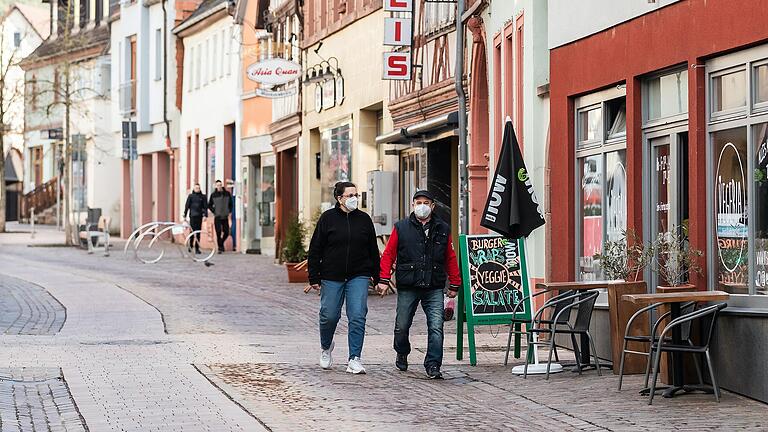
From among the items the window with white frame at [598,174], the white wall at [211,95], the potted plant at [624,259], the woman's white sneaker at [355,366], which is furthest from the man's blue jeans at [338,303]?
the white wall at [211,95]

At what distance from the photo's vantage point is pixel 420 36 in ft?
90.6

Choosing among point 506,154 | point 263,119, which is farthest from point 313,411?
point 263,119

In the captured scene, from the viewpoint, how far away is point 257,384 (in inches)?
525

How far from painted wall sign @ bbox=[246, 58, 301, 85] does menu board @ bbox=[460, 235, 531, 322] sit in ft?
63.1

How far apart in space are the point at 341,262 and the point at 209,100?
33.9 meters

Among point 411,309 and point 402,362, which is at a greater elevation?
point 411,309

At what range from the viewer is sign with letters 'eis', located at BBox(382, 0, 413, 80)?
27.0m

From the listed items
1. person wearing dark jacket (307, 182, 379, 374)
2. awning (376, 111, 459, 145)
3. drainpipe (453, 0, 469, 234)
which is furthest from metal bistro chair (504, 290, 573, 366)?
awning (376, 111, 459, 145)

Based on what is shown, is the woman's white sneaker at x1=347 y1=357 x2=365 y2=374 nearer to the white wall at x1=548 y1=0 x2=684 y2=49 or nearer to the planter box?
the white wall at x1=548 y1=0 x2=684 y2=49

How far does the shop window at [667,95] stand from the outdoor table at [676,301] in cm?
233

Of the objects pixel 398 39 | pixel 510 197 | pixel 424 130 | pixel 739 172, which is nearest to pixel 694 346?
pixel 739 172

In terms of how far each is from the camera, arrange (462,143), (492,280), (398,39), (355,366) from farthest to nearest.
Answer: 1. (398,39)
2. (462,143)
3. (492,280)
4. (355,366)

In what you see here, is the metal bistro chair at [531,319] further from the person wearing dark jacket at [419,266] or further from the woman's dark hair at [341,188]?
the woman's dark hair at [341,188]

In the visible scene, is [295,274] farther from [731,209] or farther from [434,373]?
[731,209]
